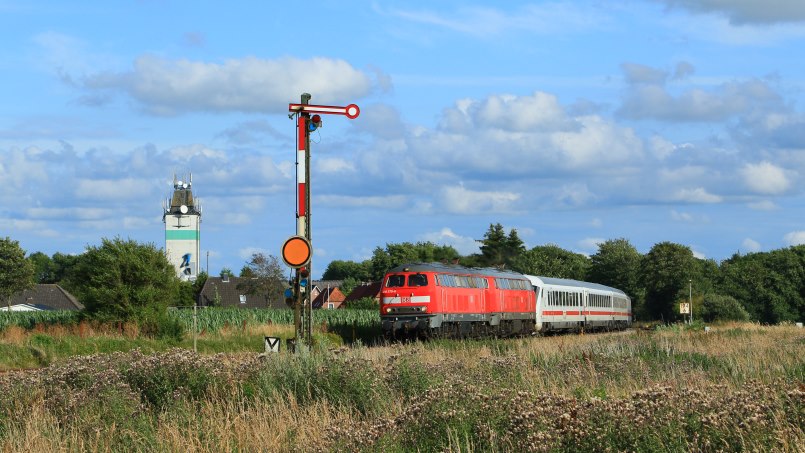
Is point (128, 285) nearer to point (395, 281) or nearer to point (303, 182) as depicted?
point (395, 281)

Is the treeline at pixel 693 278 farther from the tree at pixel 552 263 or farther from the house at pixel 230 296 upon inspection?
the house at pixel 230 296

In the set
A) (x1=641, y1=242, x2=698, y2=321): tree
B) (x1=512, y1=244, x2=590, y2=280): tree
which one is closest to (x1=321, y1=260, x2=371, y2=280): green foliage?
(x1=512, y1=244, x2=590, y2=280): tree

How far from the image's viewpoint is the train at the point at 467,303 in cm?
3547

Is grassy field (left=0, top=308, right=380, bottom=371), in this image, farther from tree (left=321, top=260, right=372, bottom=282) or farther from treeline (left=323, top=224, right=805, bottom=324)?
tree (left=321, top=260, right=372, bottom=282)

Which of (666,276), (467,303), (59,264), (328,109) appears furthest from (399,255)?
(328,109)

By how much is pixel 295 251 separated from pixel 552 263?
10977 centimetres

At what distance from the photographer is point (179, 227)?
13688 cm

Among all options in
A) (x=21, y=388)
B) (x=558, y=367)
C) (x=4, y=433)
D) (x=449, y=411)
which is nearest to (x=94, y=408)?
(x=4, y=433)

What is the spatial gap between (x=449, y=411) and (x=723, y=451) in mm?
2476

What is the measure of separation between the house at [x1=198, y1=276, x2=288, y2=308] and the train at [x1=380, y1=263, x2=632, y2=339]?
253 ft

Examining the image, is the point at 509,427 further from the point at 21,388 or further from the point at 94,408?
the point at 21,388

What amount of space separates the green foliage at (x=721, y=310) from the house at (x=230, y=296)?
2209 inches

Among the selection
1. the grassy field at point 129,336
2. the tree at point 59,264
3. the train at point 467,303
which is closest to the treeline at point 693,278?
the train at point 467,303

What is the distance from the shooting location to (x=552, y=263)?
418 feet
